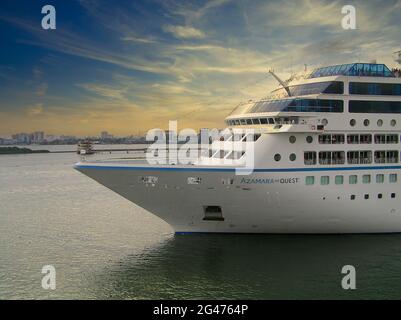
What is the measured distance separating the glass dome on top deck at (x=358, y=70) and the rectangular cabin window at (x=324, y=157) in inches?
156

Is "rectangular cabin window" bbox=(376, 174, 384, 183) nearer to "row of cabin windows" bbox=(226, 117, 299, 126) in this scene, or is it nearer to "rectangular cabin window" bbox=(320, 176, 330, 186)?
"rectangular cabin window" bbox=(320, 176, 330, 186)

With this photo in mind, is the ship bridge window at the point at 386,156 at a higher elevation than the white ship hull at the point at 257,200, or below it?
higher

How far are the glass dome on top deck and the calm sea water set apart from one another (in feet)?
25.3

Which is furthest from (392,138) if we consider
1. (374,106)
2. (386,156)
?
(374,106)

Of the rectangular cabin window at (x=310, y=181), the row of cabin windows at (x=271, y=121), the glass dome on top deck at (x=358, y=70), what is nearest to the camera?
the rectangular cabin window at (x=310, y=181)

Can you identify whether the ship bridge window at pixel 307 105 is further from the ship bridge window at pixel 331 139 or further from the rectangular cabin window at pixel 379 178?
the rectangular cabin window at pixel 379 178

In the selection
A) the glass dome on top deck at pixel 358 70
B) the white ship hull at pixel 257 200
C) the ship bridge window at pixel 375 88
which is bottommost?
the white ship hull at pixel 257 200

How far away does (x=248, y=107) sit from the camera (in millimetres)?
20875

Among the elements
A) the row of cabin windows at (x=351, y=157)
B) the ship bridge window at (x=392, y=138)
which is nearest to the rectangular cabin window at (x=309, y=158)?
the row of cabin windows at (x=351, y=157)

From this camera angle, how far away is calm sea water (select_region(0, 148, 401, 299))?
48.1 feet

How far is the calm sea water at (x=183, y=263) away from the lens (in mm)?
14672

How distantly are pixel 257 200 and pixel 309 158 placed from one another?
3016 millimetres
